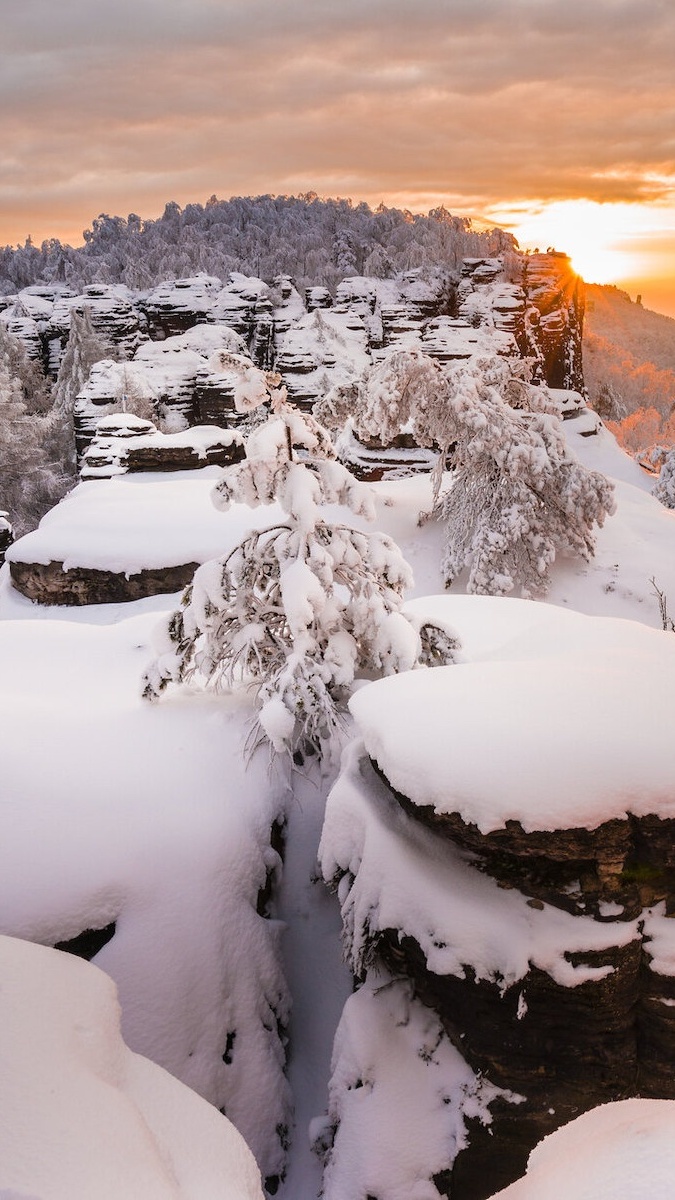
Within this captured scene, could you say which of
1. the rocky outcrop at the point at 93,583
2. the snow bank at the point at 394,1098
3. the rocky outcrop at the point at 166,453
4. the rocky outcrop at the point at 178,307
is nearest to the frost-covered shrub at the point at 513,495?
the rocky outcrop at the point at 93,583

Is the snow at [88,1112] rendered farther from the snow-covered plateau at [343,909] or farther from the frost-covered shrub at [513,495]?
the frost-covered shrub at [513,495]

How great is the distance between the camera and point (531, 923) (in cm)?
457

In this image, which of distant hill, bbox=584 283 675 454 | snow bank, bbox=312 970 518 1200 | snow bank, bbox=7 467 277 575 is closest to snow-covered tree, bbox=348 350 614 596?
Answer: snow bank, bbox=7 467 277 575

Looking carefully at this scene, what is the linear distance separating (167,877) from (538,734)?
3.49m

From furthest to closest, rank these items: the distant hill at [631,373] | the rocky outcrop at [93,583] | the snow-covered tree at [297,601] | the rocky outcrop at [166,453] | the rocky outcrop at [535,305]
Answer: the distant hill at [631,373], the rocky outcrop at [535,305], the rocky outcrop at [166,453], the rocky outcrop at [93,583], the snow-covered tree at [297,601]

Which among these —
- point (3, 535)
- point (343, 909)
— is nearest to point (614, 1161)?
point (343, 909)

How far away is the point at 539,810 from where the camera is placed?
434cm

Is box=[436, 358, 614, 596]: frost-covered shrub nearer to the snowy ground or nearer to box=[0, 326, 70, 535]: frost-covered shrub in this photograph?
the snowy ground

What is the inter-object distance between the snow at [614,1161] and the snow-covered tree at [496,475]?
11.8m

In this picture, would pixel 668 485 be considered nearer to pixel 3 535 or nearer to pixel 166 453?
pixel 166 453

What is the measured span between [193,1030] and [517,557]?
1119 centimetres

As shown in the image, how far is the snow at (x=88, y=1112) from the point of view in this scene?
2598 mm

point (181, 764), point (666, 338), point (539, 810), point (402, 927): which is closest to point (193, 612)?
point (181, 764)

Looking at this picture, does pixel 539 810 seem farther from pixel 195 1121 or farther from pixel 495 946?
pixel 195 1121
